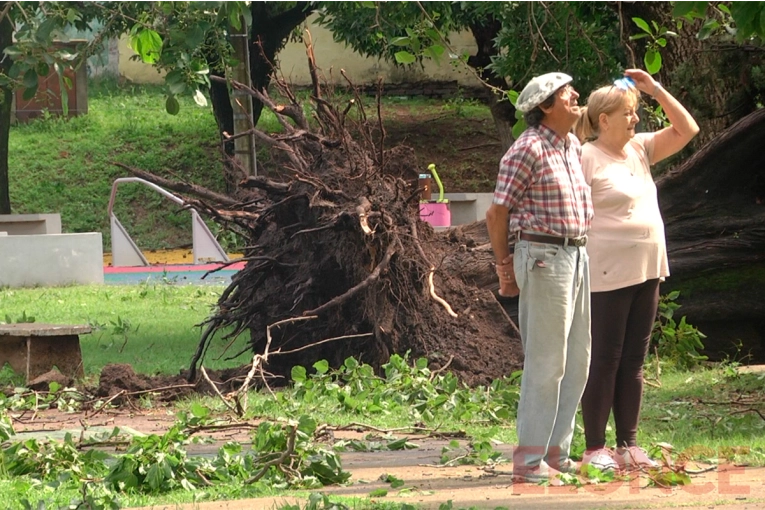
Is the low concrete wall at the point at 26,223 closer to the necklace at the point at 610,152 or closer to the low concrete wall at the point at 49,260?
the low concrete wall at the point at 49,260

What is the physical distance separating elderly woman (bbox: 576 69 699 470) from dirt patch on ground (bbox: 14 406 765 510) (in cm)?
30

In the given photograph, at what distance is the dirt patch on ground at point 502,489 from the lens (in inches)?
187

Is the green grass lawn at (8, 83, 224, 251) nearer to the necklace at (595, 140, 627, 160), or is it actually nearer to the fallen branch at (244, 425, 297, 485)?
the fallen branch at (244, 425, 297, 485)

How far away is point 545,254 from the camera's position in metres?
5.06

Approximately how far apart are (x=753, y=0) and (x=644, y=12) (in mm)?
5942

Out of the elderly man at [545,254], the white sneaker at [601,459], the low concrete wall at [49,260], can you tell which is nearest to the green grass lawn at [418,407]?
the white sneaker at [601,459]

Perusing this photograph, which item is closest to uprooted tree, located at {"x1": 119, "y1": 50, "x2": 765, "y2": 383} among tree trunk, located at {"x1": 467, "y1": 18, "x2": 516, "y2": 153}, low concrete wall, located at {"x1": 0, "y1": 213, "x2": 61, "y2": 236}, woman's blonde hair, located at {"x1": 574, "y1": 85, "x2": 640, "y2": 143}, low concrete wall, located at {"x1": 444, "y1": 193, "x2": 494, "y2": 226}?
woman's blonde hair, located at {"x1": 574, "y1": 85, "x2": 640, "y2": 143}

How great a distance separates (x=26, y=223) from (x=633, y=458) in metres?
17.5

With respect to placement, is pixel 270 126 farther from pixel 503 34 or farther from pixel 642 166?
pixel 642 166

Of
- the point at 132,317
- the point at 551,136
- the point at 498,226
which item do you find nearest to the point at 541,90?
the point at 551,136

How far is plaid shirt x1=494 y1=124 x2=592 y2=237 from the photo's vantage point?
16.6 ft

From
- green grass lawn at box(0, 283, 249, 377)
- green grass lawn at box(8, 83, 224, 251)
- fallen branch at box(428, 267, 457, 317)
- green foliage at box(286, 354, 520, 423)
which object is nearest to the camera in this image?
green foliage at box(286, 354, 520, 423)

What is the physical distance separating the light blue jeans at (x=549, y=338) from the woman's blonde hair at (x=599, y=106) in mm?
640

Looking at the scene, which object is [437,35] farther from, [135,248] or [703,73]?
[135,248]
